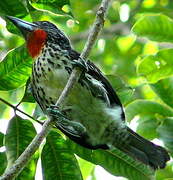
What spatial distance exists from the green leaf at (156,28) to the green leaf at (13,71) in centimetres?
74

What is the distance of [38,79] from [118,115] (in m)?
0.56

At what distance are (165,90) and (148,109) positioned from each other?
17cm

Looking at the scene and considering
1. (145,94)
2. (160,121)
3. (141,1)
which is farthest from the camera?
(141,1)

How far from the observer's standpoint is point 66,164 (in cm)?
297

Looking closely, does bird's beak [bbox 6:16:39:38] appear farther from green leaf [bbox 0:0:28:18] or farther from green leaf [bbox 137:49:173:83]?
green leaf [bbox 137:49:173:83]

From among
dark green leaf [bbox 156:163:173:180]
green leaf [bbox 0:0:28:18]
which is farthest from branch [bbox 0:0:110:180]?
dark green leaf [bbox 156:163:173:180]

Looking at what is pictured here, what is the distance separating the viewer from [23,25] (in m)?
3.38

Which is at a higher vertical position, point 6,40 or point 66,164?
point 6,40

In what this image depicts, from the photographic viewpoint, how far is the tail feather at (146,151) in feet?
11.5

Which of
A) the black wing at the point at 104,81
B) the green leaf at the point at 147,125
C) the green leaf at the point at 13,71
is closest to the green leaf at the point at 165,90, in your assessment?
the green leaf at the point at 147,125

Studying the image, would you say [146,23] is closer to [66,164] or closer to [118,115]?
[118,115]

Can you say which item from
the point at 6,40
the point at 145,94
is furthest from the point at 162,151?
the point at 6,40

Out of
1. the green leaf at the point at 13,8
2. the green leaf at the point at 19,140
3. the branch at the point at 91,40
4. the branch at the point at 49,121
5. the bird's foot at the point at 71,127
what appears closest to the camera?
the branch at the point at 49,121

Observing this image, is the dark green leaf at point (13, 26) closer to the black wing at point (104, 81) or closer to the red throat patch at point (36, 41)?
the red throat patch at point (36, 41)
